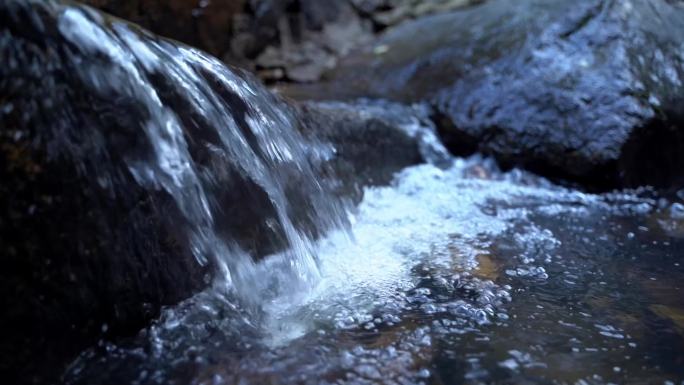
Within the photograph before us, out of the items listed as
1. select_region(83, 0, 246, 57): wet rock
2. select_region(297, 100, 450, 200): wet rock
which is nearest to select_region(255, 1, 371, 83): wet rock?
select_region(83, 0, 246, 57): wet rock

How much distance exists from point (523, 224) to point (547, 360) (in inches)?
56.1

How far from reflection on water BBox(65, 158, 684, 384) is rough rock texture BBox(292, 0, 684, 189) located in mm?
836

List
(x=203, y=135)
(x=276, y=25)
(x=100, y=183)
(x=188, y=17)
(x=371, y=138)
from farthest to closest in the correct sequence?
(x=276, y=25)
(x=188, y=17)
(x=371, y=138)
(x=203, y=135)
(x=100, y=183)

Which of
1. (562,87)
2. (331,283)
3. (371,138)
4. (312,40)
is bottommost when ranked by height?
(331,283)

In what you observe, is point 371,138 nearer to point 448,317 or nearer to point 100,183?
point 448,317

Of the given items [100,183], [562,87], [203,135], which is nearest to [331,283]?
[203,135]

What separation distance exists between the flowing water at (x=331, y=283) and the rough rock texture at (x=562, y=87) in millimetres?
974

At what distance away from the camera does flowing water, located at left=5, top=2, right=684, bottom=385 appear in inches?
64.4

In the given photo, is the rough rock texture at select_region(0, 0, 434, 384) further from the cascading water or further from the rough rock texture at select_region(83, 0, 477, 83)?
the rough rock texture at select_region(83, 0, 477, 83)

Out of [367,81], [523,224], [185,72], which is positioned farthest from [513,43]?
[185,72]

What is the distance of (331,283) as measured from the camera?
7.36 ft

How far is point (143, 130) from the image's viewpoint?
1800 mm

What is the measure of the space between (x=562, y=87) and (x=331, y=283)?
263 cm

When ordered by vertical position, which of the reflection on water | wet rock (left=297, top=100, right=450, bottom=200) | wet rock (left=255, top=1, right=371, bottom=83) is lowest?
the reflection on water
